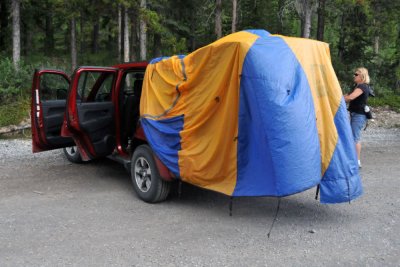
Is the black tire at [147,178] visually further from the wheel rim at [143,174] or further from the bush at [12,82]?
the bush at [12,82]

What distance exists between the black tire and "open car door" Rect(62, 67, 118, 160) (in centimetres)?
92

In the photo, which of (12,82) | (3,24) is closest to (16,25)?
(12,82)

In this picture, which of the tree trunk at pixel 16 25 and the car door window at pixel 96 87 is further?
the tree trunk at pixel 16 25

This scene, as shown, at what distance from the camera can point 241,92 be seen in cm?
445

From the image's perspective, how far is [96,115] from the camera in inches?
257

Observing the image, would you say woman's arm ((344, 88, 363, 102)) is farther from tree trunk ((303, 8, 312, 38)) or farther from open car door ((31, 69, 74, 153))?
tree trunk ((303, 8, 312, 38))

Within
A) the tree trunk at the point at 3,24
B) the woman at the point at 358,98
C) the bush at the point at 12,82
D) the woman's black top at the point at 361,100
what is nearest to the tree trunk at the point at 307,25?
the woman at the point at 358,98

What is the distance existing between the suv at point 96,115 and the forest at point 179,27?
219 inches

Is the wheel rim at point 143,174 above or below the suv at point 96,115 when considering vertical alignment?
below

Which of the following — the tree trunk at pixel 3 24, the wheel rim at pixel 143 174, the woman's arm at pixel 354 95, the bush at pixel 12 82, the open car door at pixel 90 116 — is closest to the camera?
the wheel rim at pixel 143 174

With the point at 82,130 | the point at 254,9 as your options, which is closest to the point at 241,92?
the point at 82,130

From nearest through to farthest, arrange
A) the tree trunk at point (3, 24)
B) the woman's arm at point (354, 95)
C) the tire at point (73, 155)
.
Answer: the woman's arm at point (354, 95)
the tire at point (73, 155)
the tree trunk at point (3, 24)

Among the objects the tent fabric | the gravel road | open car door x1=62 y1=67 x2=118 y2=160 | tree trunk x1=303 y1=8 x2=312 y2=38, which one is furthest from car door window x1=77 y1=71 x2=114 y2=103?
tree trunk x1=303 y1=8 x2=312 y2=38

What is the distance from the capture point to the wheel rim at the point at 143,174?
5.59 m
